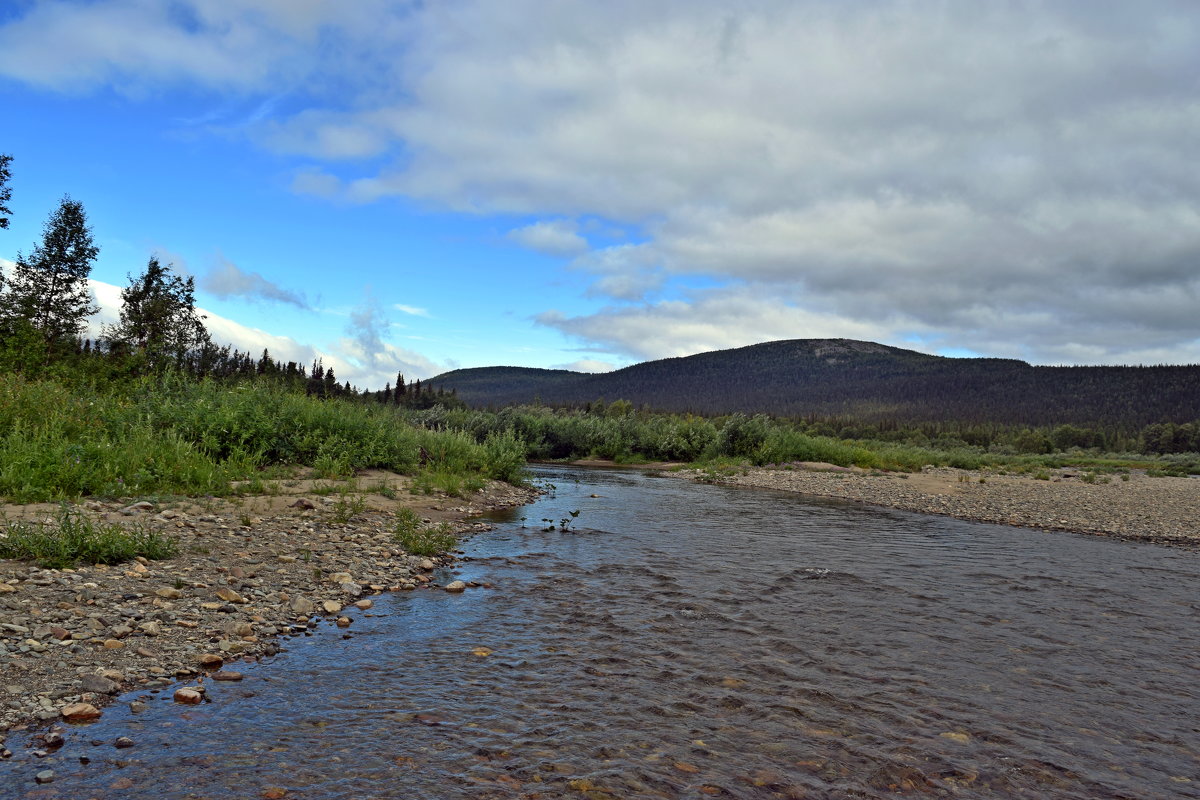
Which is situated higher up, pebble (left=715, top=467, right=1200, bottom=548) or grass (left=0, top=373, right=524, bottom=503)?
grass (left=0, top=373, right=524, bottom=503)

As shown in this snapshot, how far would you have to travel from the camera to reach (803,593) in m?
10.2

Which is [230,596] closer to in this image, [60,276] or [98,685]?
[98,685]

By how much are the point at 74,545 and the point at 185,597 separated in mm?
1666

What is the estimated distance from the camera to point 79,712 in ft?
15.9

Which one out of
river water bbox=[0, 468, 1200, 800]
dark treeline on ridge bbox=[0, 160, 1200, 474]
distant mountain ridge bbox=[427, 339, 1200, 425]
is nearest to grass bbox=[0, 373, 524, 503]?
dark treeline on ridge bbox=[0, 160, 1200, 474]

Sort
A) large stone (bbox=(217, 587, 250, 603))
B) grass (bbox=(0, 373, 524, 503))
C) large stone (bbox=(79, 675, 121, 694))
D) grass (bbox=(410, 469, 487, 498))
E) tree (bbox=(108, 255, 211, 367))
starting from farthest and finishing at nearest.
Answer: tree (bbox=(108, 255, 211, 367)) → grass (bbox=(410, 469, 487, 498)) → grass (bbox=(0, 373, 524, 503)) → large stone (bbox=(217, 587, 250, 603)) → large stone (bbox=(79, 675, 121, 694))

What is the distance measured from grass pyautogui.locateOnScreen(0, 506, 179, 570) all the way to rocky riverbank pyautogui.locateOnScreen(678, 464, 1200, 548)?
2200cm

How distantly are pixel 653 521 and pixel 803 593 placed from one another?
26.6ft

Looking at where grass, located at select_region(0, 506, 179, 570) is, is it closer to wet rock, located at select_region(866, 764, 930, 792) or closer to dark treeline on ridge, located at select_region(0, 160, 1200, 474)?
dark treeline on ridge, located at select_region(0, 160, 1200, 474)

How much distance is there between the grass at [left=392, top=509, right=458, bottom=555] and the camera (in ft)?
37.8

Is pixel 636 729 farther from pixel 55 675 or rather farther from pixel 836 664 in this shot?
pixel 55 675

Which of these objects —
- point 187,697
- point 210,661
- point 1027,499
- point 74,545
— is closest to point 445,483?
point 74,545

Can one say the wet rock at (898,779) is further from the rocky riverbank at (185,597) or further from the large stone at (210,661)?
the large stone at (210,661)

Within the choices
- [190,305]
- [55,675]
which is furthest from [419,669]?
[190,305]
